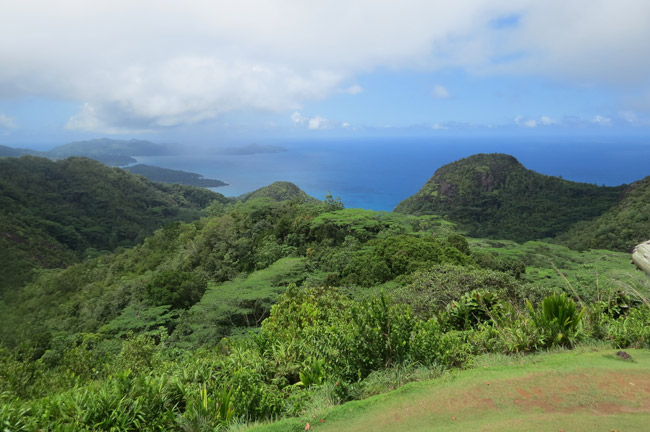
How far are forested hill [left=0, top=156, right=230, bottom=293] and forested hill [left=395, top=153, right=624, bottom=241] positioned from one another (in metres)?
59.7

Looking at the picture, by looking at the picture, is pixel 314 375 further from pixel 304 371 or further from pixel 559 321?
pixel 559 321

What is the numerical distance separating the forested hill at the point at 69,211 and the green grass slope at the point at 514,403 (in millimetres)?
47488

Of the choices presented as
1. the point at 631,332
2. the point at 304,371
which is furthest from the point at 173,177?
the point at 631,332

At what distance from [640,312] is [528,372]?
3361 mm

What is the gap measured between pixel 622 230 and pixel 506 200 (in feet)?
114

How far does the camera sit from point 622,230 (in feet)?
137

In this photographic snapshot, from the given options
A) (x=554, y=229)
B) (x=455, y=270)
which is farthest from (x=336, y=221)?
(x=554, y=229)

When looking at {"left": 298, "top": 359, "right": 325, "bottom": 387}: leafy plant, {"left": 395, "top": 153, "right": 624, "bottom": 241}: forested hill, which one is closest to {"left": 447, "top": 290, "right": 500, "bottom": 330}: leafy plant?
{"left": 298, "top": 359, "right": 325, "bottom": 387}: leafy plant

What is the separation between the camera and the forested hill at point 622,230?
39219 mm

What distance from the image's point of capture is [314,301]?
987 centimetres

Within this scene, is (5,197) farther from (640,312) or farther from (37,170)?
(640,312)

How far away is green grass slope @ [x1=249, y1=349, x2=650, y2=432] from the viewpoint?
10.8ft

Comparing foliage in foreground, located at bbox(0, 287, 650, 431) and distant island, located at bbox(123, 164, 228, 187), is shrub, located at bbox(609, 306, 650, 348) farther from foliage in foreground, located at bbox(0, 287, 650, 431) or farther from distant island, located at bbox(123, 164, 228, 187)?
distant island, located at bbox(123, 164, 228, 187)

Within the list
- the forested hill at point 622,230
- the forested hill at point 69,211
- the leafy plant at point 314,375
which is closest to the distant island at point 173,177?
A: the forested hill at point 69,211
